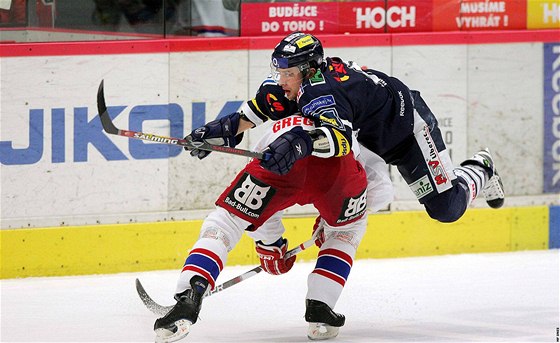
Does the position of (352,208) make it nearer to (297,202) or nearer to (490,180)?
(297,202)

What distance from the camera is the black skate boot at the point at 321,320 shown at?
473 centimetres

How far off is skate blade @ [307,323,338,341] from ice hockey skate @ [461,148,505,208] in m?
1.33

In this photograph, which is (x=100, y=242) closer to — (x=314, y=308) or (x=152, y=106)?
(x=152, y=106)

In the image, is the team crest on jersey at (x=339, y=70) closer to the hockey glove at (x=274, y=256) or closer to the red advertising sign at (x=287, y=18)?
the hockey glove at (x=274, y=256)

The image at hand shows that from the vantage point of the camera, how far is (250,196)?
462cm

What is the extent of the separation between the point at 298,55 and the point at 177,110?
167 centimetres

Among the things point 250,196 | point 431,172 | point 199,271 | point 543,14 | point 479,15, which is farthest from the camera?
point 543,14

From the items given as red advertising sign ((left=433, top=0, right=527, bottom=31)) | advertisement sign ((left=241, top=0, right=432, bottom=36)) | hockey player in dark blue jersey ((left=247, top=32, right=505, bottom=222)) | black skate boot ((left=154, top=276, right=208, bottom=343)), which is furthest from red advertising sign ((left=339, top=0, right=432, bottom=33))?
black skate boot ((left=154, top=276, right=208, bottom=343))

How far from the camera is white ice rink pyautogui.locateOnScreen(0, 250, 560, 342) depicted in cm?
493

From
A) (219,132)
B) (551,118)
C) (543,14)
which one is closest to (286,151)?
(219,132)

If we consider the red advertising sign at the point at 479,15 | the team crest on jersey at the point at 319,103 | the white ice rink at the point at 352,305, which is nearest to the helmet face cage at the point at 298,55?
the team crest on jersey at the point at 319,103

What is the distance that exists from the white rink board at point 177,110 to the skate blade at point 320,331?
5.34 ft

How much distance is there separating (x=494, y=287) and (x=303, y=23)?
5.68ft

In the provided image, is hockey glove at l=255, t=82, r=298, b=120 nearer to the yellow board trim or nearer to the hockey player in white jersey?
the hockey player in white jersey
